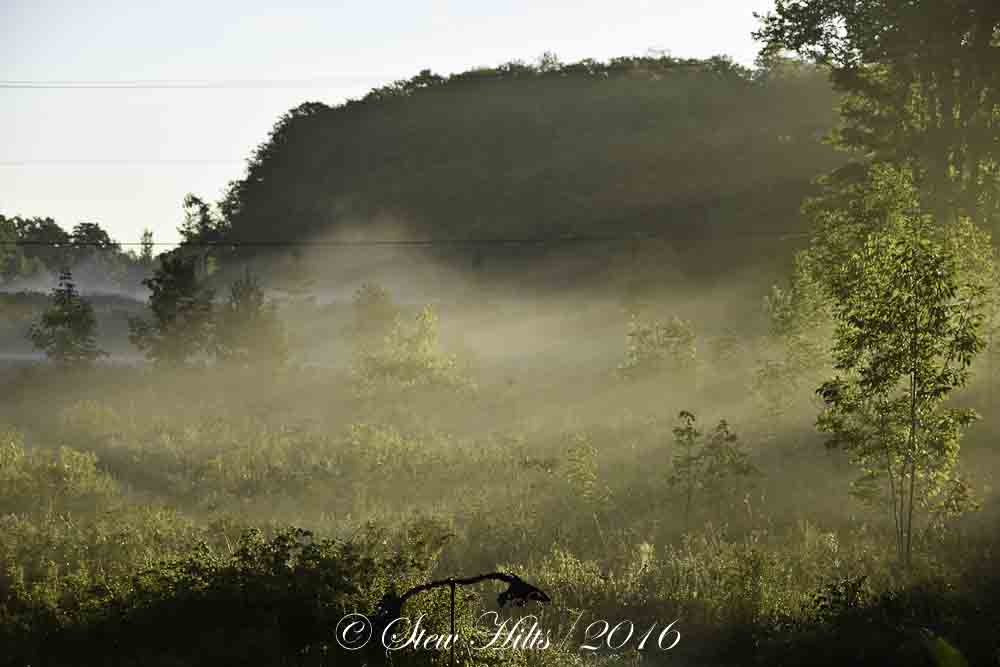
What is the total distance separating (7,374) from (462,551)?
29.0 metres

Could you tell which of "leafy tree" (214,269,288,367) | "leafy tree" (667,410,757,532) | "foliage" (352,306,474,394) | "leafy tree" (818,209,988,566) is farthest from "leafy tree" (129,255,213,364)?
"leafy tree" (818,209,988,566)

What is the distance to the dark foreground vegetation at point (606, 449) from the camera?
48.4ft

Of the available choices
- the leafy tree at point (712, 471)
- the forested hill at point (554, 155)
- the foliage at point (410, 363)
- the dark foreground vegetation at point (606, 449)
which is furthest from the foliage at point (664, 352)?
the forested hill at point (554, 155)

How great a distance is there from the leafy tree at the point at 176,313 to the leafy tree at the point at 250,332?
92 centimetres

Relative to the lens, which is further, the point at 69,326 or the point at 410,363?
the point at 69,326

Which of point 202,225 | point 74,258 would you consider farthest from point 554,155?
point 74,258

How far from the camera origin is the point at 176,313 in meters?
41.3

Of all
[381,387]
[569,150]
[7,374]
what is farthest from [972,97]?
[569,150]

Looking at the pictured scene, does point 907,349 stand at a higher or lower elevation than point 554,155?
lower

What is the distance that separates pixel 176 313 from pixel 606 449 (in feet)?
65.9

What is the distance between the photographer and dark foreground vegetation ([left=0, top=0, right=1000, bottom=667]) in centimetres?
Answer: 1477

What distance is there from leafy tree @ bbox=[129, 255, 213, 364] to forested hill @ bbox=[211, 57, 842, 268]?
31771mm

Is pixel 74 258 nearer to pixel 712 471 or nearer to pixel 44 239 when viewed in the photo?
pixel 44 239

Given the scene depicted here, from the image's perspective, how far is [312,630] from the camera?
540 inches
